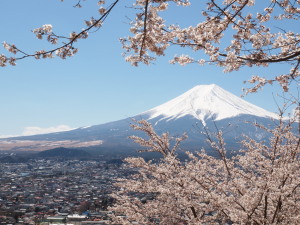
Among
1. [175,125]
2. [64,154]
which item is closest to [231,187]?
[64,154]

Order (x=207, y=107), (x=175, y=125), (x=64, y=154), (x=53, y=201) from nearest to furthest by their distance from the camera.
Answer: (x=53, y=201), (x=64, y=154), (x=175, y=125), (x=207, y=107)

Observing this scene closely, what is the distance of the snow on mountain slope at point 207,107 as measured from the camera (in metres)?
159

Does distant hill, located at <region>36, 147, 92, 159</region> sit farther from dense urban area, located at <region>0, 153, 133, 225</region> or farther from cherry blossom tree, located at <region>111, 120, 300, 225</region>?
cherry blossom tree, located at <region>111, 120, 300, 225</region>

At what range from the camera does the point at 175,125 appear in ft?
459

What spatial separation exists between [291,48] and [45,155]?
91.2 metres

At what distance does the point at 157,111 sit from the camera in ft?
596

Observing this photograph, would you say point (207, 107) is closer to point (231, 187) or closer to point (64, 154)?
point (64, 154)

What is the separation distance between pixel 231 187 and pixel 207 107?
6680 inches

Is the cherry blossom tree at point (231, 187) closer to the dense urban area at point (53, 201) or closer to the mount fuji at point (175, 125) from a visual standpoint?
the dense urban area at point (53, 201)

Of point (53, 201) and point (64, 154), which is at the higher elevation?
point (64, 154)

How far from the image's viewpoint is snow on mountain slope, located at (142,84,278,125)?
521ft

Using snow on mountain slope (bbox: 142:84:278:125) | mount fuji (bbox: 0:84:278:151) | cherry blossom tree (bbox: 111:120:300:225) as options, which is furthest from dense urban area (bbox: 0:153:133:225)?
snow on mountain slope (bbox: 142:84:278:125)

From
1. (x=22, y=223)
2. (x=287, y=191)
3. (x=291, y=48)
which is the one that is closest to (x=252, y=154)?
(x=287, y=191)

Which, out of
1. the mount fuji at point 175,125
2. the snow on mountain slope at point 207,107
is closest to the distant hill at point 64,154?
the mount fuji at point 175,125
